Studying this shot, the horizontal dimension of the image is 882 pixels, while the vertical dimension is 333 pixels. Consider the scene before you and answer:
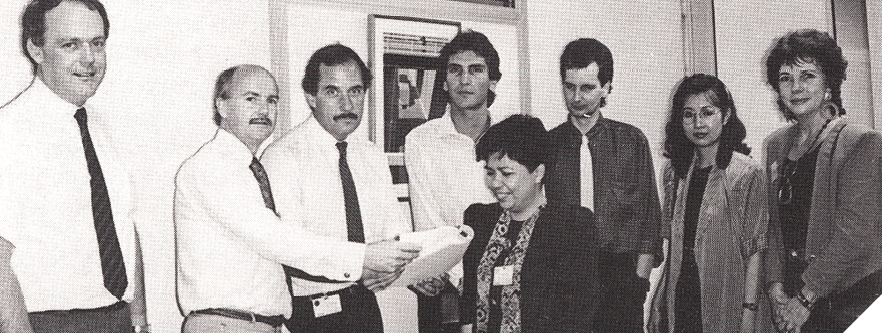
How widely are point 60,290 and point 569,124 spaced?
72.5 inches

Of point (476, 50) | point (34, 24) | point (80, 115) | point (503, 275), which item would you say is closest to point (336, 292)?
point (503, 275)

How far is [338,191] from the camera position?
272cm

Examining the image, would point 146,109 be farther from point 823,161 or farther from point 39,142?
point 823,161

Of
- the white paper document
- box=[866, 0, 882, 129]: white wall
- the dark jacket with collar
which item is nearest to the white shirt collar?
the white paper document

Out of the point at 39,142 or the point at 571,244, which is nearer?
the point at 39,142

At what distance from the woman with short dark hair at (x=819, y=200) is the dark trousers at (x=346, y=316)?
4.99 ft

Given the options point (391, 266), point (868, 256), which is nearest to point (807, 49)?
point (868, 256)

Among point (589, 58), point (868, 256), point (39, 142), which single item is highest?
point (589, 58)

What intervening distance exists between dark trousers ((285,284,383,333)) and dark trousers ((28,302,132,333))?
0.48 m

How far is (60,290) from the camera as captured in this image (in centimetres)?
224

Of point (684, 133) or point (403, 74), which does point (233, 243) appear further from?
point (684, 133)

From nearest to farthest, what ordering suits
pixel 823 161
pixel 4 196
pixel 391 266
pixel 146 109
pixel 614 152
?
pixel 4 196 < pixel 146 109 < pixel 391 266 < pixel 823 161 < pixel 614 152

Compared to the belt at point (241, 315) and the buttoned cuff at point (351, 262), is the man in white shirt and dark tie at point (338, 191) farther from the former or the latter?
the belt at point (241, 315)

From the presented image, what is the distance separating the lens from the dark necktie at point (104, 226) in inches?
91.3
